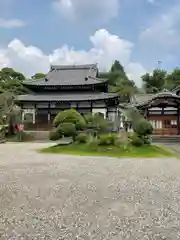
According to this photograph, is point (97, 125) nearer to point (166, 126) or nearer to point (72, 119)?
point (72, 119)

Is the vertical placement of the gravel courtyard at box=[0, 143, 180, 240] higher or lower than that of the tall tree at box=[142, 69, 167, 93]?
lower

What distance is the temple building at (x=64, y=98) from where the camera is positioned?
40.2 m

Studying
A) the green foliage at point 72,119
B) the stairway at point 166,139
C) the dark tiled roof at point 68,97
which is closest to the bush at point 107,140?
the green foliage at point 72,119

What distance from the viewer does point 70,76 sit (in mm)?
45125

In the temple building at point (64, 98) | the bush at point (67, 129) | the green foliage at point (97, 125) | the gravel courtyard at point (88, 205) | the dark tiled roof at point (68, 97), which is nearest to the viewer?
the gravel courtyard at point (88, 205)

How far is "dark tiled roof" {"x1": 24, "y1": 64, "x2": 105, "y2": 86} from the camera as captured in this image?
4253cm

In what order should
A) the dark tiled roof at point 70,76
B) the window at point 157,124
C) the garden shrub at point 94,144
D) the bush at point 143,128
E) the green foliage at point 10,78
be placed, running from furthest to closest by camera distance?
the green foliage at point 10,78, the dark tiled roof at point 70,76, the window at point 157,124, the bush at point 143,128, the garden shrub at point 94,144

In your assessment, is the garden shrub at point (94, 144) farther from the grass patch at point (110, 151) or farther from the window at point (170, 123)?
the window at point (170, 123)

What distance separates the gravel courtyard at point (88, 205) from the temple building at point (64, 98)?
94.1 feet

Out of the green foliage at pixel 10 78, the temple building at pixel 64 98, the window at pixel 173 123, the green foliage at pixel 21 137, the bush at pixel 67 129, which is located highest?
the green foliage at pixel 10 78

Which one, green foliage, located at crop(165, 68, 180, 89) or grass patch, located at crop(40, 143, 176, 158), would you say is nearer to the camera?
grass patch, located at crop(40, 143, 176, 158)

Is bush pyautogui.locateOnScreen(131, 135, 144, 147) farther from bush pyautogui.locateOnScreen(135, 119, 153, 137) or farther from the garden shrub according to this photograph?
the garden shrub

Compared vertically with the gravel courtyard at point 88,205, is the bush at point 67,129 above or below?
above

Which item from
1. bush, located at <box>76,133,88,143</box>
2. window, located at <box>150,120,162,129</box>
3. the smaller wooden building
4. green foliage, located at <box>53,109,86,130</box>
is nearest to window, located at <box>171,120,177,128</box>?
the smaller wooden building
